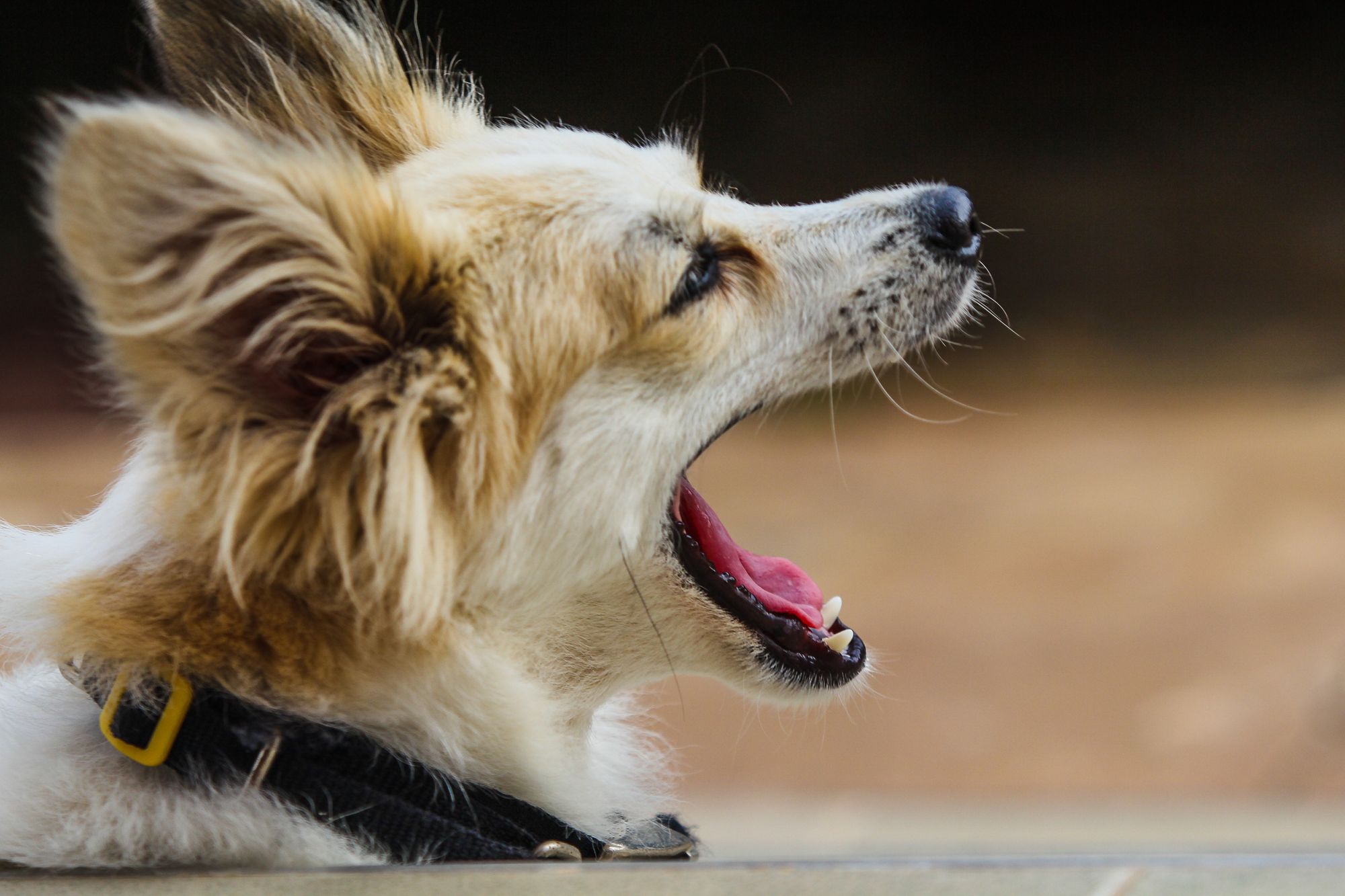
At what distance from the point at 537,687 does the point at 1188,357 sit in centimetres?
852

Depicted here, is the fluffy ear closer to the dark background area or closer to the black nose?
the black nose

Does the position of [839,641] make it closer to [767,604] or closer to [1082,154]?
[767,604]

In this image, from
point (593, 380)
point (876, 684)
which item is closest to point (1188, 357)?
point (876, 684)

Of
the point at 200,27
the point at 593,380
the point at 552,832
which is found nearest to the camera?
the point at 552,832

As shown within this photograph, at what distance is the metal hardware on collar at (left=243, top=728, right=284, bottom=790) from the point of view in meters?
1.52

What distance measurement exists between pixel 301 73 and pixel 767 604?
1295 millimetres

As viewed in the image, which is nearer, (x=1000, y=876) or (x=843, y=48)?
(x=1000, y=876)

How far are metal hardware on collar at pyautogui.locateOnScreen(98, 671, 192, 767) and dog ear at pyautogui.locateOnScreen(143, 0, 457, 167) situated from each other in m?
0.93

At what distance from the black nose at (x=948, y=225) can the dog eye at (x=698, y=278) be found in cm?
46

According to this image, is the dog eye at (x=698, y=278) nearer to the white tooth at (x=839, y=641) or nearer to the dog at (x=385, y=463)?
the dog at (x=385, y=463)

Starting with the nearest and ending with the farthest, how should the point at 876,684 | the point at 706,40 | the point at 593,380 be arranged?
the point at 593,380
the point at 876,684
the point at 706,40

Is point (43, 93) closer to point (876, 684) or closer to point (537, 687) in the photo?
point (537, 687)

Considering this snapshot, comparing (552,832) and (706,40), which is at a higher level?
(706,40)

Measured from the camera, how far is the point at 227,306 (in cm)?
147
